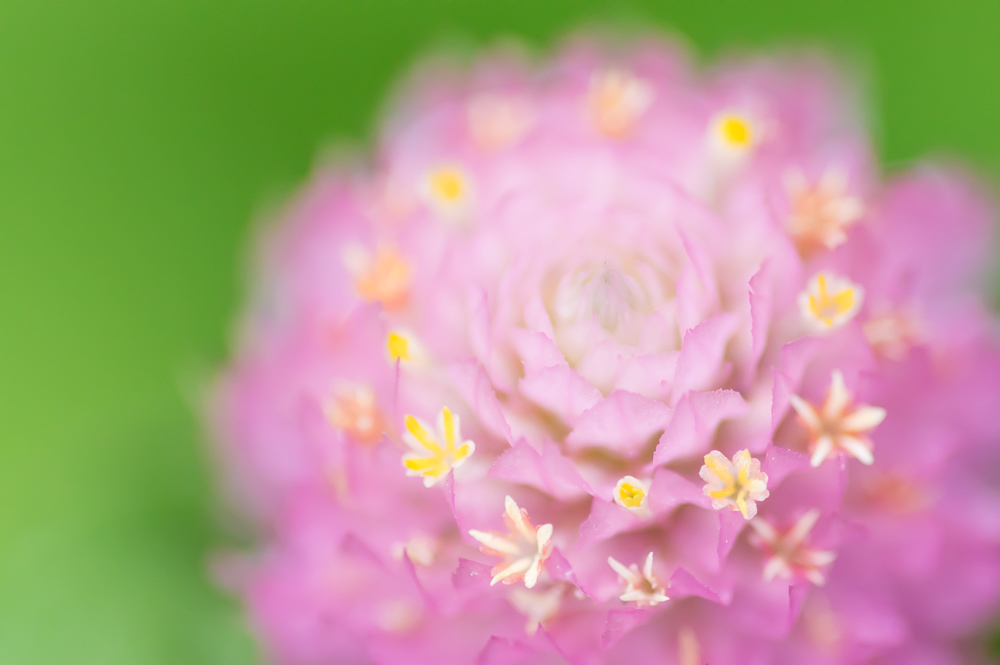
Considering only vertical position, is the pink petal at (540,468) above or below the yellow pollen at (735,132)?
below

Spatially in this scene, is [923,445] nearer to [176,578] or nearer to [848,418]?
[848,418]

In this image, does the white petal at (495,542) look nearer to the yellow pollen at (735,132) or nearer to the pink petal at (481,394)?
the pink petal at (481,394)

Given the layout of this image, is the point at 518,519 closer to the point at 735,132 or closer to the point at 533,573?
the point at 533,573

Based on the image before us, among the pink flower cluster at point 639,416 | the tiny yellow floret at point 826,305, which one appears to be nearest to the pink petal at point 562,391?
the pink flower cluster at point 639,416

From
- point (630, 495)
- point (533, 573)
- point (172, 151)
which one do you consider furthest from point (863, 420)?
point (172, 151)

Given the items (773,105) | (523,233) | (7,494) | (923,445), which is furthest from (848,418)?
(7,494)

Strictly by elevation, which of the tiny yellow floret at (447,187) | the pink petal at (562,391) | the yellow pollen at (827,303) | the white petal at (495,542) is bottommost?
the white petal at (495,542)
